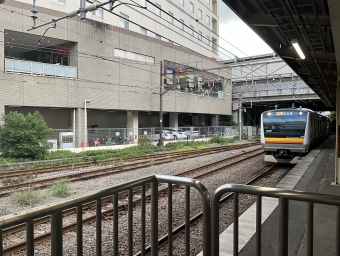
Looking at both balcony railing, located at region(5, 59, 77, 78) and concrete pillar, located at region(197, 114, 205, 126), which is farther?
concrete pillar, located at region(197, 114, 205, 126)

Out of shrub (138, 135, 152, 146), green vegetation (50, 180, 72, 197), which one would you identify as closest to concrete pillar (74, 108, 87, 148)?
shrub (138, 135, 152, 146)

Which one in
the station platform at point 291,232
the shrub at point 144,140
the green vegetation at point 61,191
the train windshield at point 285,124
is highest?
the train windshield at point 285,124

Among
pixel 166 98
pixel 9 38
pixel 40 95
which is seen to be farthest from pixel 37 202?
pixel 166 98

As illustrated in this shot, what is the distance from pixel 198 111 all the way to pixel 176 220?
3510 cm

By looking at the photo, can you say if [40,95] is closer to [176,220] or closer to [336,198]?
[176,220]

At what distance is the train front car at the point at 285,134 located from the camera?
45.9 feet

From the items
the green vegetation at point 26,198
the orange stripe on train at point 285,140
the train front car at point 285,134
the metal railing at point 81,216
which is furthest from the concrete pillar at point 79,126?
the metal railing at point 81,216

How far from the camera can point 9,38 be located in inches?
882

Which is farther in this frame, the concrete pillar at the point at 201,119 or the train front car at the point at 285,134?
the concrete pillar at the point at 201,119

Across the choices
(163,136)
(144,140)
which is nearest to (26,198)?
(144,140)

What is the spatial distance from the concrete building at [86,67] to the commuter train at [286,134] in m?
6.10

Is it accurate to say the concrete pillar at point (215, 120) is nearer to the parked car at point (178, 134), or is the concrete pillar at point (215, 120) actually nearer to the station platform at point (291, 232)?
the parked car at point (178, 134)

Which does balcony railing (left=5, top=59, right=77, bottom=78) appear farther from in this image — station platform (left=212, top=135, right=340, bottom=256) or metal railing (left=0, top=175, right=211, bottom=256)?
metal railing (left=0, top=175, right=211, bottom=256)

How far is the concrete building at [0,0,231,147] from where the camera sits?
21141 millimetres
